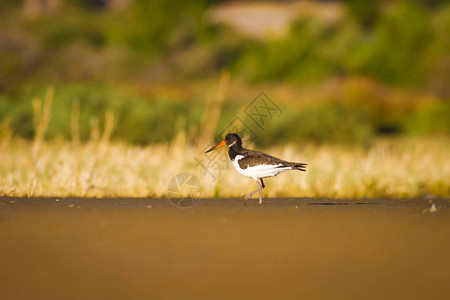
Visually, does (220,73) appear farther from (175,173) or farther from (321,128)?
(175,173)

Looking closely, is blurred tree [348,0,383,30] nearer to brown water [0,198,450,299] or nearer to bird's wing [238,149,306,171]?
brown water [0,198,450,299]

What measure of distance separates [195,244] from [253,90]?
17681mm

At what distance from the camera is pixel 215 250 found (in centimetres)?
649

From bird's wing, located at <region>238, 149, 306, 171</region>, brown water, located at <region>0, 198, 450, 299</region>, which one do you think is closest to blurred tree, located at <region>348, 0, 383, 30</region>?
brown water, located at <region>0, 198, 450, 299</region>

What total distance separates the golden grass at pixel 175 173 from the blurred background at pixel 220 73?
2289 millimetres

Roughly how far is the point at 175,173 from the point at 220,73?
23242 mm

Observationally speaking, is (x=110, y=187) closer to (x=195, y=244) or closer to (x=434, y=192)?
(x=195, y=244)

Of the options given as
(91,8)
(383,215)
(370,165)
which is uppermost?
(91,8)

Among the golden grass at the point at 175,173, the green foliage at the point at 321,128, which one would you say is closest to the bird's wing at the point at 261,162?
the golden grass at the point at 175,173

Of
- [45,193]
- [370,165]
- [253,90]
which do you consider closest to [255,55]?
[253,90]

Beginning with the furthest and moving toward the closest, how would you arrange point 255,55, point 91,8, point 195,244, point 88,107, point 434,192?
1. point 91,8
2. point 255,55
3. point 88,107
4. point 434,192
5. point 195,244

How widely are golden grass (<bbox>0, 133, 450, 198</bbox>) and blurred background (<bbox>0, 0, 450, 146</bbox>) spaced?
229 centimetres

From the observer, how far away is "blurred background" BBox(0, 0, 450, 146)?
58.1ft

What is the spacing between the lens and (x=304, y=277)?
5.78 m
